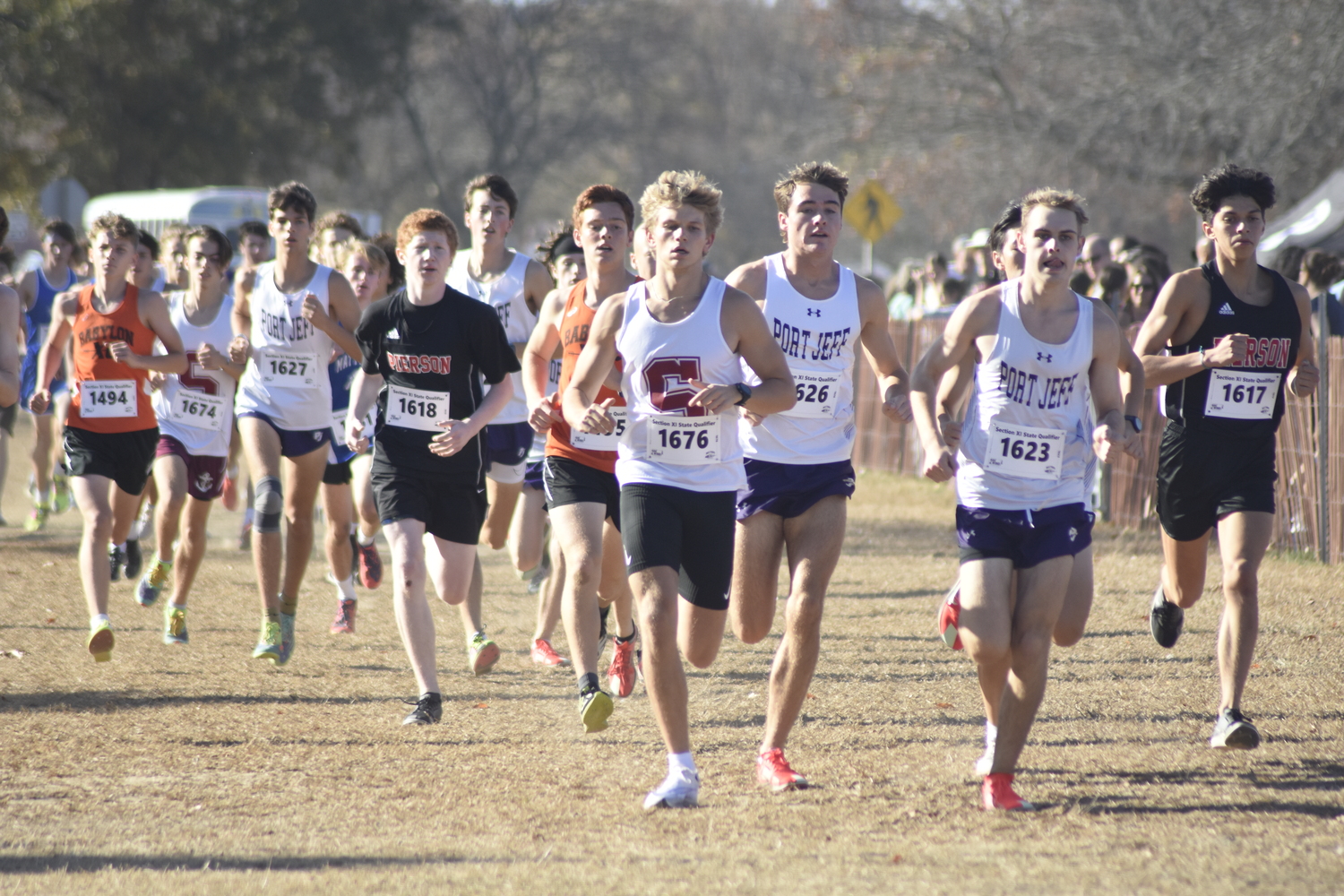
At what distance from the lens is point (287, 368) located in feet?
25.1

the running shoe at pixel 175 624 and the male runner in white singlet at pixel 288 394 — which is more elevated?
the male runner in white singlet at pixel 288 394

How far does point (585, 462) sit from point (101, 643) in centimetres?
275

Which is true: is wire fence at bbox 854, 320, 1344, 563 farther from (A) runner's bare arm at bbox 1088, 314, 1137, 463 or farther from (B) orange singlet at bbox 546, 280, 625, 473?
(A) runner's bare arm at bbox 1088, 314, 1137, 463

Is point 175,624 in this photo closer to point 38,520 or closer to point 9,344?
point 9,344

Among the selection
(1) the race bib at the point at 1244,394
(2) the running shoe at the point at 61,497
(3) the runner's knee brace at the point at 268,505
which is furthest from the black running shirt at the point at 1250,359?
(2) the running shoe at the point at 61,497

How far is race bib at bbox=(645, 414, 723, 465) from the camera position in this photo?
499cm

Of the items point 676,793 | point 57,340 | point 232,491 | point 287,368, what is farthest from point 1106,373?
point 232,491

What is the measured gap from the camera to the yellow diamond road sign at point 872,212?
20500 mm

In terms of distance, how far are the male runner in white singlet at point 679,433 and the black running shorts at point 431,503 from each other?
4.28 ft

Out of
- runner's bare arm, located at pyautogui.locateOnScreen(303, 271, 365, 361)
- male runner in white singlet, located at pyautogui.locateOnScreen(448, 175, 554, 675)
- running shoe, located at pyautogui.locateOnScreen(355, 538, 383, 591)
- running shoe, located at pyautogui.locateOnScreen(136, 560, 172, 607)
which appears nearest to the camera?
runner's bare arm, located at pyautogui.locateOnScreen(303, 271, 365, 361)

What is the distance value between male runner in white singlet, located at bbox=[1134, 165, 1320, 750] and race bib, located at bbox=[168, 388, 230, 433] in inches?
197

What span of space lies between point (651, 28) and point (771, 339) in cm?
4371

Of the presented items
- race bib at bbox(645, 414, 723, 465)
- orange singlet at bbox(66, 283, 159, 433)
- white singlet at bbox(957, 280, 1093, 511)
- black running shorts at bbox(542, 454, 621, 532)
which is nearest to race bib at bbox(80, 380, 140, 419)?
orange singlet at bbox(66, 283, 159, 433)

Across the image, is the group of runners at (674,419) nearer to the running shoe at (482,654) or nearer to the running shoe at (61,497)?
the running shoe at (482,654)
